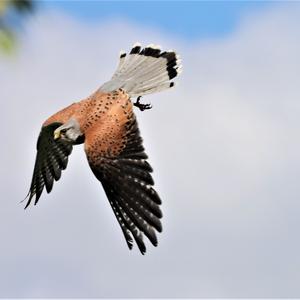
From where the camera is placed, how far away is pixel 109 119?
835 cm

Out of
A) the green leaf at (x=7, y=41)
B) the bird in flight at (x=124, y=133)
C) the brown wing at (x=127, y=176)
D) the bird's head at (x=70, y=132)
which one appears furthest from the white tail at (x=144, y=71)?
Answer: the green leaf at (x=7, y=41)

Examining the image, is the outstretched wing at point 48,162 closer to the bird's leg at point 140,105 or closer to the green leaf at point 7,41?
the bird's leg at point 140,105

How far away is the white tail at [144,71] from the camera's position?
8977mm

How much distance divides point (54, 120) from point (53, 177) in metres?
1.17

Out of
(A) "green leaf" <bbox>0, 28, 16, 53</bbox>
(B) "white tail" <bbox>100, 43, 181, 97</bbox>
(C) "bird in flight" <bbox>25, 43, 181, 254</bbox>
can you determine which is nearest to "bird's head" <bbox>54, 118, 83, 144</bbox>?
(C) "bird in flight" <bbox>25, 43, 181, 254</bbox>

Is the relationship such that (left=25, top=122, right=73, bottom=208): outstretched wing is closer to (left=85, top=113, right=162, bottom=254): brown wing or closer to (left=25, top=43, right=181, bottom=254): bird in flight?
(left=25, top=43, right=181, bottom=254): bird in flight

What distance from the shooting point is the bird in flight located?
7.52 m

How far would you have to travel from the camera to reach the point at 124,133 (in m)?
8.04

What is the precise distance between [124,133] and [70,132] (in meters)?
1.03

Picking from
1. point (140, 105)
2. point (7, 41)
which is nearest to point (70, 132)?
point (140, 105)

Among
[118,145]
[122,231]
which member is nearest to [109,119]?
[118,145]

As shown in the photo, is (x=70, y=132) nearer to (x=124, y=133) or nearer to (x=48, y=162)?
(x=124, y=133)

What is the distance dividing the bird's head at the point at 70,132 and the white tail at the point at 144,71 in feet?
2.01

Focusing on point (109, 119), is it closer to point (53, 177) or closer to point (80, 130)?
point (80, 130)
